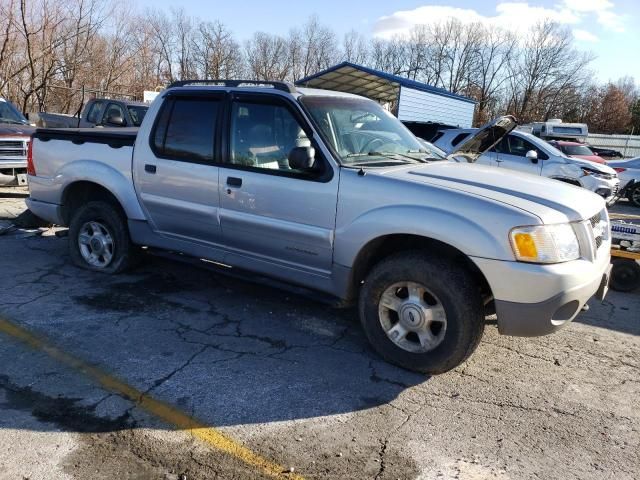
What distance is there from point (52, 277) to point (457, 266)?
162 inches

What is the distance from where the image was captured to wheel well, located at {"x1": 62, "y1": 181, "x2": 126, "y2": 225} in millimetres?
5477

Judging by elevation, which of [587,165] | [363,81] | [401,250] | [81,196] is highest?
[363,81]

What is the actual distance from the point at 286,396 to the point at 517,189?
2.06m

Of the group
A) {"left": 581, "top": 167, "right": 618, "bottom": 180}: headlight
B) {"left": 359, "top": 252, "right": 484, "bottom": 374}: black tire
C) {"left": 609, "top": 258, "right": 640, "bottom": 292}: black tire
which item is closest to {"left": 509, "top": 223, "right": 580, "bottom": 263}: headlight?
{"left": 359, "top": 252, "right": 484, "bottom": 374}: black tire

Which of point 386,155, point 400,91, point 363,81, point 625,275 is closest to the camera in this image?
point 386,155

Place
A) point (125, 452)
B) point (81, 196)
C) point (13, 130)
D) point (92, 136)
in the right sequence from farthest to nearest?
point (13, 130), point (81, 196), point (92, 136), point (125, 452)

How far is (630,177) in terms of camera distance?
14.1m

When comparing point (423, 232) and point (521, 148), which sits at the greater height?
point (521, 148)

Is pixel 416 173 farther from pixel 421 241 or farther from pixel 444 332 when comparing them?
pixel 444 332

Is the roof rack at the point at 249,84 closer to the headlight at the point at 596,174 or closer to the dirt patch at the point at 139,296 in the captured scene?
Result: the dirt patch at the point at 139,296

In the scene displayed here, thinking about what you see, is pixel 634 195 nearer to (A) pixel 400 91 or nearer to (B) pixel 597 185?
(B) pixel 597 185

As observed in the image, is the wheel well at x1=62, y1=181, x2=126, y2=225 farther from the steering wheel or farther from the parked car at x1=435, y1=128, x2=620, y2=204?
the parked car at x1=435, y1=128, x2=620, y2=204

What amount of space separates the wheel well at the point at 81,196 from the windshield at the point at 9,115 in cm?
670

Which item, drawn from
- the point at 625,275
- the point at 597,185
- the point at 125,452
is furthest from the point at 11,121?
the point at 597,185
